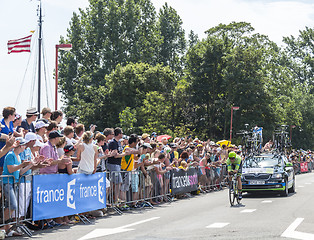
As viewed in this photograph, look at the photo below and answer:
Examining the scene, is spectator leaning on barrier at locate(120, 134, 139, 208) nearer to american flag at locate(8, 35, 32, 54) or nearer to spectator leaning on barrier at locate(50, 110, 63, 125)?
spectator leaning on barrier at locate(50, 110, 63, 125)

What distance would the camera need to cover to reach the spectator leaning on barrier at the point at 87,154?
42.3 feet

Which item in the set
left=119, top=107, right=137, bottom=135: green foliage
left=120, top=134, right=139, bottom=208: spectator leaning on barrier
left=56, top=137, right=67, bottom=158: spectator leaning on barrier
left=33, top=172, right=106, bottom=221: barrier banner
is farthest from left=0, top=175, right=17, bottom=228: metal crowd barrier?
left=119, top=107, right=137, bottom=135: green foliage

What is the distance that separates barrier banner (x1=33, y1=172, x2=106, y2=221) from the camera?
1108 centimetres

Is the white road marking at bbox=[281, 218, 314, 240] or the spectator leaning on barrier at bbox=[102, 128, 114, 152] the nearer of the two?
the white road marking at bbox=[281, 218, 314, 240]

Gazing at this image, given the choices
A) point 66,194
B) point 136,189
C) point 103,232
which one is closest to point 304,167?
point 136,189

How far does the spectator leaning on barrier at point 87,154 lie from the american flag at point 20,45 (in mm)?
14767

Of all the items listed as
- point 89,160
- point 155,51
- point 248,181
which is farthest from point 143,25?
point 89,160

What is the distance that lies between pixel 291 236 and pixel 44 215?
502cm

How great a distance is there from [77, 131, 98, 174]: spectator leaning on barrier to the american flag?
14.8 m

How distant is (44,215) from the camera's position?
11.2 m

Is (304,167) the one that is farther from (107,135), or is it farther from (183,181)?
(107,135)

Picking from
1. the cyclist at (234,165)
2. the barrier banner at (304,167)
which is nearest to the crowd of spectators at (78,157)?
the cyclist at (234,165)

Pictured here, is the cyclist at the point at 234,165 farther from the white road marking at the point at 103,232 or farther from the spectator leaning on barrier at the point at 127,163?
the white road marking at the point at 103,232

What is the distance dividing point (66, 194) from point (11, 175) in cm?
199
